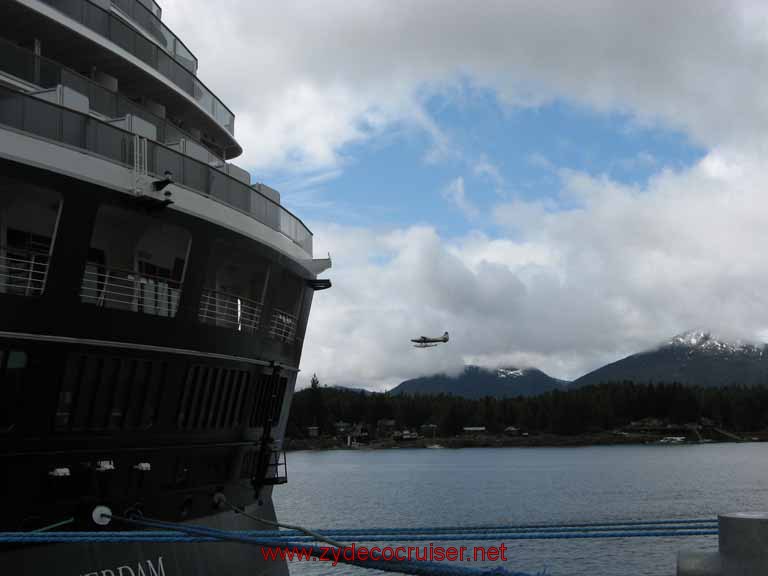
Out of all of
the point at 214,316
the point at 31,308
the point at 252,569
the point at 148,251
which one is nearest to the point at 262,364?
the point at 214,316

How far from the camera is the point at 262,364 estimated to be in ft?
58.4

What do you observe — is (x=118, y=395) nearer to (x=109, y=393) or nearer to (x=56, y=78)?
(x=109, y=393)

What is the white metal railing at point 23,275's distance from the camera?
12.2 metres

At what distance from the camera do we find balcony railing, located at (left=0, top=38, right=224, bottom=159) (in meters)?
14.6

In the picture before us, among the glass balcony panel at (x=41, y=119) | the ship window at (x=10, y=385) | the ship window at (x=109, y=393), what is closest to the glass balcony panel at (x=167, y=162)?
the glass balcony panel at (x=41, y=119)

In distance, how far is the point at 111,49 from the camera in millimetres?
17469

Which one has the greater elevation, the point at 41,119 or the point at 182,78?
the point at 182,78

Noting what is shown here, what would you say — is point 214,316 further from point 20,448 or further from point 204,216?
point 20,448

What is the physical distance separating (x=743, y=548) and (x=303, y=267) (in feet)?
50.3

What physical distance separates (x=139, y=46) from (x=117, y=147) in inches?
230

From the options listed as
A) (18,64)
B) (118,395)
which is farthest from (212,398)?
(18,64)

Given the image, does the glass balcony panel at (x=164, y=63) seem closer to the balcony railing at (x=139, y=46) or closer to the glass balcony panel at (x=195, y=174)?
the balcony railing at (x=139, y=46)

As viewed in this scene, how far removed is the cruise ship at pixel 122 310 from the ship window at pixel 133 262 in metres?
0.04

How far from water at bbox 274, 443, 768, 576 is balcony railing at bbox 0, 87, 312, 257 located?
17.0 m
